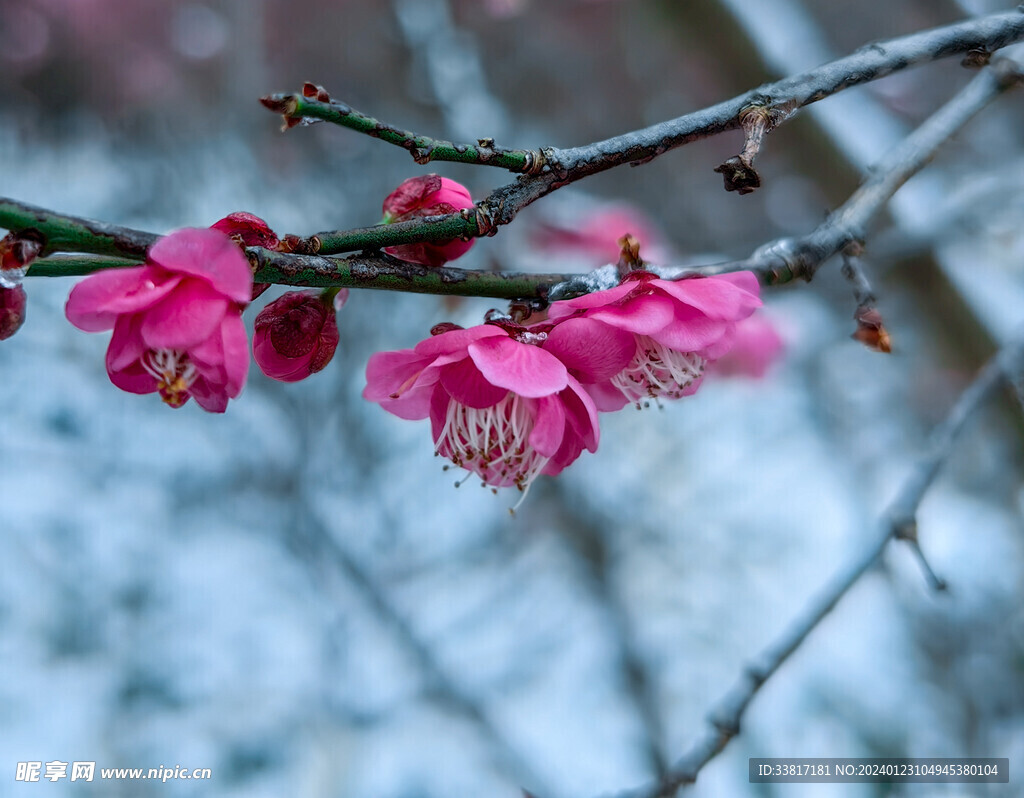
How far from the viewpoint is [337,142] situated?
2.54 metres

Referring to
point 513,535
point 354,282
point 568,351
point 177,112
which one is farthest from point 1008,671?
point 177,112

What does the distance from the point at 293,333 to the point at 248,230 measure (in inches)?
3.6

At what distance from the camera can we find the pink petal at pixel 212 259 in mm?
478

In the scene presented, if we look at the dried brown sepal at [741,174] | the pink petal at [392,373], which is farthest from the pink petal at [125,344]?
the dried brown sepal at [741,174]

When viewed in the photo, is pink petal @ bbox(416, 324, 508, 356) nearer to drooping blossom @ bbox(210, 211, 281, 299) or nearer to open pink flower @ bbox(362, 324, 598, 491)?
open pink flower @ bbox(362, 324, 598, 491)

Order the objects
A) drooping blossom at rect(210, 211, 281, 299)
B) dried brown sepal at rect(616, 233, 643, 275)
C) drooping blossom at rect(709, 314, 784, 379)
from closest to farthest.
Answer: drooping blossom at rect(210, 211, 281, 299) < dried brown sepal at rect(616, 233, 643, 275) < drooping blossom at rect(709, 314, 784, 379)

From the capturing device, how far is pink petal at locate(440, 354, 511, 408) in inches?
24.0

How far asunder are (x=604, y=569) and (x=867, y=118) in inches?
70.0

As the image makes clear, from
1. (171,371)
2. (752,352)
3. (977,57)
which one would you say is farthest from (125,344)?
(752,352)

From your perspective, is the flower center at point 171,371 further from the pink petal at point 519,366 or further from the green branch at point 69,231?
the pink petal at point 519,366

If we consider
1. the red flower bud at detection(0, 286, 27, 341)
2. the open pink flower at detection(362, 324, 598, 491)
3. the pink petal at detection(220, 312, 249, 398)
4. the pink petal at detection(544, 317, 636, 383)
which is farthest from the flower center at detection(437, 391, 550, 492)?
the red flower bud at detection(0, 286, 27, 341)

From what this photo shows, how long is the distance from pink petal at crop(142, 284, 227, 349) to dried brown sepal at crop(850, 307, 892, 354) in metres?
0.51

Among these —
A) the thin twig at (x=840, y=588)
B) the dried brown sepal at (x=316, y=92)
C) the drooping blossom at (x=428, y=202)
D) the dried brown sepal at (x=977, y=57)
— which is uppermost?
the dried brown sepal at (x=977, y=57)

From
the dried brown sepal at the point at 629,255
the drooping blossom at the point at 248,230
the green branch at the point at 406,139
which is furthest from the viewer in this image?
the dried brown sepal at the point at 629,255
